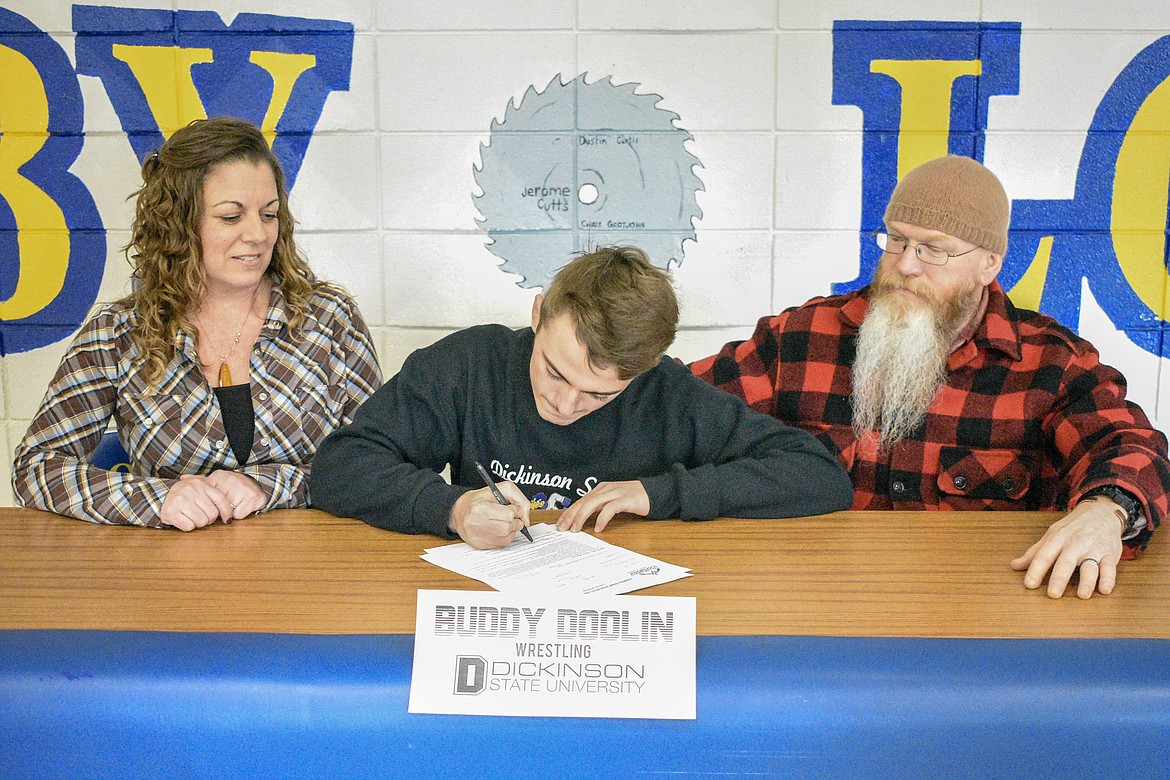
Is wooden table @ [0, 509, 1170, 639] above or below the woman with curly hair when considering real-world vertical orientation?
below

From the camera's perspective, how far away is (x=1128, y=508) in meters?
1.62

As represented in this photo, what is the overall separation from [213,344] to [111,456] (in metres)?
0.32

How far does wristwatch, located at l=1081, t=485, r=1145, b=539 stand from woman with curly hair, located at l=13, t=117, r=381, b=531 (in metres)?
1.41

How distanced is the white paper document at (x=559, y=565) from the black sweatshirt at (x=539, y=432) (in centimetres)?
31

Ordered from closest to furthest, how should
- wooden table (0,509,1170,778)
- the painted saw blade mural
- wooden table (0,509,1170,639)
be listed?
1. wooden table (0,509,1170,778)
2. wooden table (0,509,1170,639)
3. the painted saw blade mural

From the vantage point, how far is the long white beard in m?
2.27

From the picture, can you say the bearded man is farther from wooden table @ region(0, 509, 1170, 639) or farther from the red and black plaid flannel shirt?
wooden table @ region(0, 509, 1170, 639)

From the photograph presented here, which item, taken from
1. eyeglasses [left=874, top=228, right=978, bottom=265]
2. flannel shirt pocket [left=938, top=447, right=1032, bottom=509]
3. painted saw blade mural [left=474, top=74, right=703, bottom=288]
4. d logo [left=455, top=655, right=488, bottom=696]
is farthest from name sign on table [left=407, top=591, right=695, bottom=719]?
painted saw blade mural [left=474, top=74, right=703, bottom=288]

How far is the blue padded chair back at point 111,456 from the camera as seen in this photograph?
7.29ft

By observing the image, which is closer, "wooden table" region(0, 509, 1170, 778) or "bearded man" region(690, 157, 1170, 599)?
"wooden table" region(0, 509, 1170, 778)

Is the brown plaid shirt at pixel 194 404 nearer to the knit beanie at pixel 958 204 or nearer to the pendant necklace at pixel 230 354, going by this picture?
the pendant necklace at pixel 230 354

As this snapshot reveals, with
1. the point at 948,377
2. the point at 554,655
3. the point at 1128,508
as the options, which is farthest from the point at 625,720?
the point at 948,377

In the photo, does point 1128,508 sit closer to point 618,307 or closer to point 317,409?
point 618,307

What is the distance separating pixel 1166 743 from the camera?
1158mm
